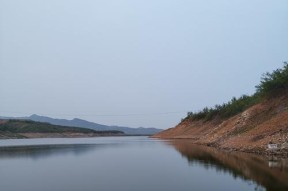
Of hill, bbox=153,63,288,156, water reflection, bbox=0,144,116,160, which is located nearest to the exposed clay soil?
hill, bbox=153,63,288,156

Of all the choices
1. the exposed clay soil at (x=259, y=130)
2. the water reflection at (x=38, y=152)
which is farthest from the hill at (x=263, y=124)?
the water reflection at (x=38, y=152)

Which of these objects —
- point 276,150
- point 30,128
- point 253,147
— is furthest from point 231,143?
point 30,128

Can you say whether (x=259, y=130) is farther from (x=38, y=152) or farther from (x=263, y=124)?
(x=38, y=152)

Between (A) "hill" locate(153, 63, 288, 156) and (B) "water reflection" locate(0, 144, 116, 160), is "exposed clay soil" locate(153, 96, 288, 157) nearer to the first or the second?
(A) "hill" locate(153, 63, 288, 156)

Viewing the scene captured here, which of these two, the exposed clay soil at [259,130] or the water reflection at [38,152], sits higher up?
the exposed clay soil at [259,130]

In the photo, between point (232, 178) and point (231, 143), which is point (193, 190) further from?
point (231, 143)

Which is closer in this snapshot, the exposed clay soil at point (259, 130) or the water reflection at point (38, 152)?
the exposed clay soil at point (259, 130)

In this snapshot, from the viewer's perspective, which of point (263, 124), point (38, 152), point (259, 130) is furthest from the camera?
point (38, 152)

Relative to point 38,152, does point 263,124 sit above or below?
above

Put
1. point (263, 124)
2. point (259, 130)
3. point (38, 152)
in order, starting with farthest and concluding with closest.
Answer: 1. point (38, 152)
2. point (263, 124)
3. point (259, 130)

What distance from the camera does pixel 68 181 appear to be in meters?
23.7

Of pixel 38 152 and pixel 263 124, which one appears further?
pixel 38 152

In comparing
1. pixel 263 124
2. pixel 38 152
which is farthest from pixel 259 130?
pixel 38 152

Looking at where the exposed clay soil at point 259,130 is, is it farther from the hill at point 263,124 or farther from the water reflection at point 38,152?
the water reflection at point 38,152
